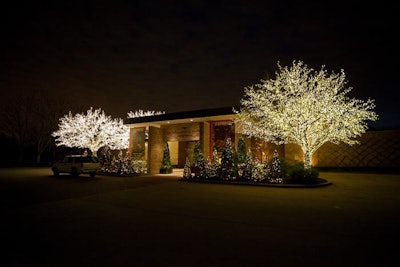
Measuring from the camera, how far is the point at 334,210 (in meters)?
7.25

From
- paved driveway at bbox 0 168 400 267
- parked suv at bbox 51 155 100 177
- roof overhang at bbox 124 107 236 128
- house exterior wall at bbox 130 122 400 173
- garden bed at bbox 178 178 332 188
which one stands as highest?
roof overhang at bbox 124 107 236 128

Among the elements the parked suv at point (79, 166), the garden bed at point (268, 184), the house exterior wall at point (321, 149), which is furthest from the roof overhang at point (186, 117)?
the garden bed at point (268, 184)

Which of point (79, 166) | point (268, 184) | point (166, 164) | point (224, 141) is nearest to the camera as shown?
point (268, 184)

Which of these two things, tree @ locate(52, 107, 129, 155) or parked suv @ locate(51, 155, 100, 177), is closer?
parked suv @ locate(51, 155, 100, 177)

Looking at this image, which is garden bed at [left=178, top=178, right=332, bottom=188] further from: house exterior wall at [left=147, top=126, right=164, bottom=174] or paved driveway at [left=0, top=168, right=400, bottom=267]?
house exterior wall at [left=147, top=126, right=164, bottom=174]

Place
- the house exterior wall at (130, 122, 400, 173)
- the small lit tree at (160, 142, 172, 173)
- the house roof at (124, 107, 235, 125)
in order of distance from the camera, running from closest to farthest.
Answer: the house roof at (124, 107, 235, 125) → the house exterior wall at (130, 122, 400, 173) → the small lit tree at (160, 142, 172, 173)

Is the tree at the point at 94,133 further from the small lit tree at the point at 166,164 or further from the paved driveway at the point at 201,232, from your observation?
the paved driveway at the point at 201,232

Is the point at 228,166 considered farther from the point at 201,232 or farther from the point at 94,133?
the point at 94,133

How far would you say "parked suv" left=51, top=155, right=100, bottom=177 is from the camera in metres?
18.5

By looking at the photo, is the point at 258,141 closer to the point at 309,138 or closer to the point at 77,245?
the point at 309,138

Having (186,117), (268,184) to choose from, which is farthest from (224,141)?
(268,184)

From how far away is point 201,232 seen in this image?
17.2ft

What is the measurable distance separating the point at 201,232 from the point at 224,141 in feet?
53.9

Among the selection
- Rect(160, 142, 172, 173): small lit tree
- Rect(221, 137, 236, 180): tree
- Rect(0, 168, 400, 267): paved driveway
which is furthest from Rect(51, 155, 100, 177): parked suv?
Rect(221, 137, 236, 180): tree
